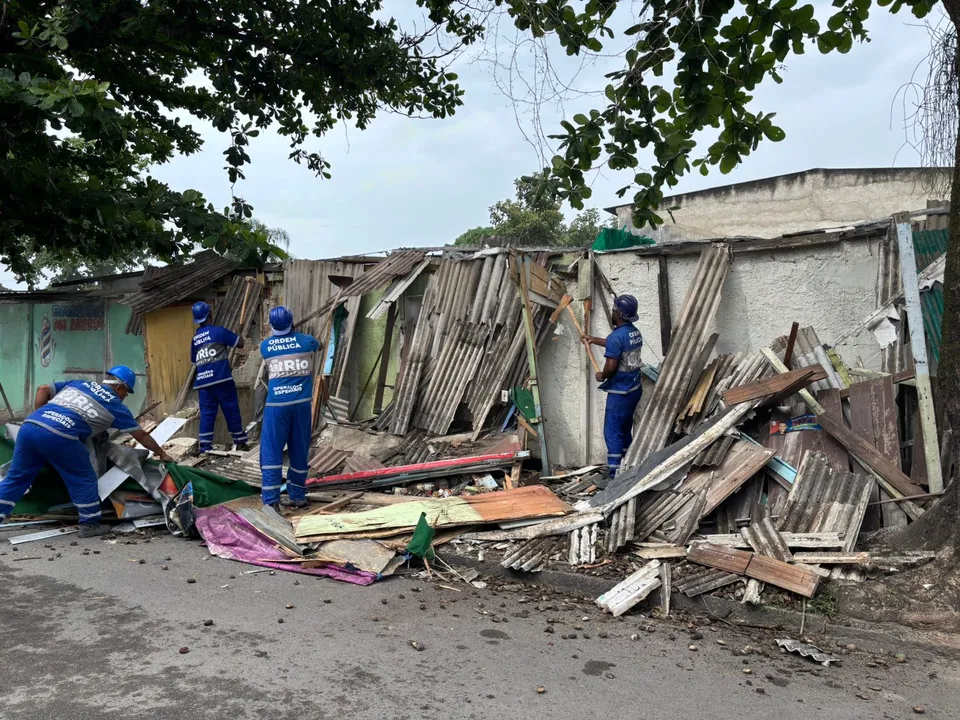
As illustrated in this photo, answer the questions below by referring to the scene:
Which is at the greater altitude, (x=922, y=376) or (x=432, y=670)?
(x=922, y=376)

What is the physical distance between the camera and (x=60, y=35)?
8.12 meters

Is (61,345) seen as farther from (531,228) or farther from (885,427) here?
(531,228)

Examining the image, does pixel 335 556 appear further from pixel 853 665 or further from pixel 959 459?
pixel 959 459

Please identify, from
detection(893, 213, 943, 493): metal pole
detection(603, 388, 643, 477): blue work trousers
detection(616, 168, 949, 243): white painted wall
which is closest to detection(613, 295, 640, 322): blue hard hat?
detection(603, 388, 643, 477): blue work trousers

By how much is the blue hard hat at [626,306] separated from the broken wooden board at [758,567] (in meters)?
2.46

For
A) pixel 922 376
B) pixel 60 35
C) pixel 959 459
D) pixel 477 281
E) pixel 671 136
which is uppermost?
pixel 60 35

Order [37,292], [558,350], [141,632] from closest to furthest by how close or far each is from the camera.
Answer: [141,632] → [558,350] → [37,292]

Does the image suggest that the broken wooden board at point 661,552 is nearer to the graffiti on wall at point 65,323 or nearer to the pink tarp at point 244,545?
the pink tarp at point 244,545

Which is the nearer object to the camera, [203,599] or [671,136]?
[203,599]

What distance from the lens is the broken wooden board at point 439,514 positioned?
5.89m

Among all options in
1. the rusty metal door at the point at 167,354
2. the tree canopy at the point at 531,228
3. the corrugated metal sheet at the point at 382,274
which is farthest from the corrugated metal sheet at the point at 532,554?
the tree canopy at the point at 531,228

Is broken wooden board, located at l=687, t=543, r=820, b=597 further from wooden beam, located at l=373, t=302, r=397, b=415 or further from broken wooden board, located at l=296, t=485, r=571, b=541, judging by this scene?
wooden beam, located at l=373, t=302, r=397, b=415

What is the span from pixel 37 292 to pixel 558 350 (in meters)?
9.79

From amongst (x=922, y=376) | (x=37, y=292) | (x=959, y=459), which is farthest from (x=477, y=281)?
(x=37, y=292)
